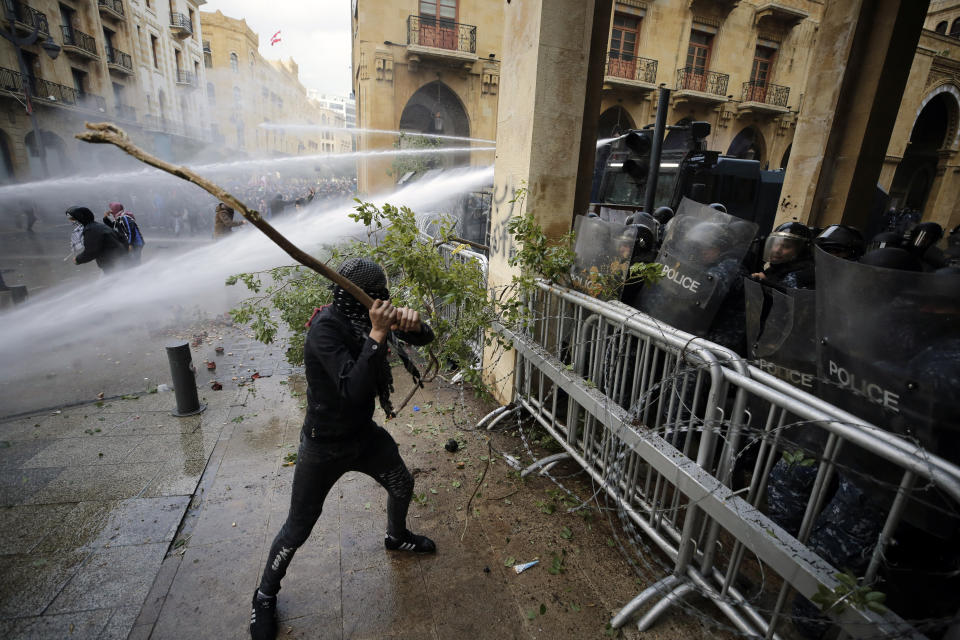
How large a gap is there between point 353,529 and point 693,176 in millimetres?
8893

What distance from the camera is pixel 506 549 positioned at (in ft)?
9.22

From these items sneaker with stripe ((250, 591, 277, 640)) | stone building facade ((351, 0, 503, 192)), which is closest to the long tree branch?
sneaker with stripe ((250, 591, 277, 640))

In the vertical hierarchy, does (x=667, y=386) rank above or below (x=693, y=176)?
below

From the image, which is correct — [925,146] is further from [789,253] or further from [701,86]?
[789,253]

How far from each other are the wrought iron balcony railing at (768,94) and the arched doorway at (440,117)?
561 inches

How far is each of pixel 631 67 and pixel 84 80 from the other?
92.0 ft

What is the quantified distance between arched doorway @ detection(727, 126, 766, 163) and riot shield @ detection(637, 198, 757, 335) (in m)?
23.8

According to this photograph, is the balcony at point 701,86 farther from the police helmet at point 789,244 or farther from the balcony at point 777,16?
the police helmet at point 789,244

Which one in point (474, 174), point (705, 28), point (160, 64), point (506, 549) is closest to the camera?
point (506, 549)

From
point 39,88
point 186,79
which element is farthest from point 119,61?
point 186,79

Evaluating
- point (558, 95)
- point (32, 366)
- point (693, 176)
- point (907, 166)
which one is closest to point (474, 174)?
point (693, 176)

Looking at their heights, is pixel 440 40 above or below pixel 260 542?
above

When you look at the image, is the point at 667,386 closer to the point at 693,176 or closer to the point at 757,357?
the point at 757,357

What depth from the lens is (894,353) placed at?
1.49m
